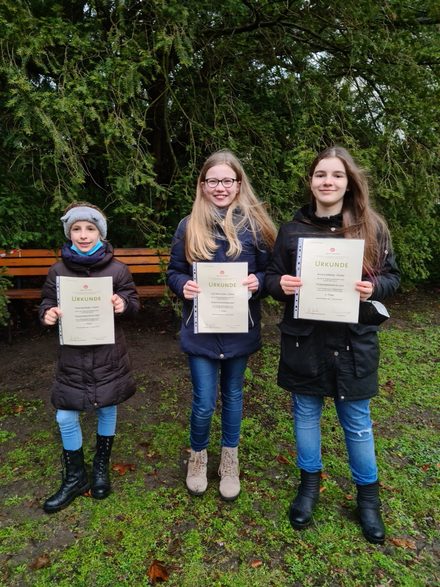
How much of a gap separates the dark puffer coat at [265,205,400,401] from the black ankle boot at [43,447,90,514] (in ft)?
4.82

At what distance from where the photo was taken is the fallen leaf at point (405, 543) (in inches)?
95.7

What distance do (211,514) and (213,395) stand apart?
745 millimetres

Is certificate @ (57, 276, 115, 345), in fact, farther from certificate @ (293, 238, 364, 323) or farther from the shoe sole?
certificate @ (293, 238, 364, 323)

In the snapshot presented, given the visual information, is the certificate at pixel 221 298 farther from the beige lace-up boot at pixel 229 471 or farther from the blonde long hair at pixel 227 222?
the beige lace-up boot at pixel 229 471

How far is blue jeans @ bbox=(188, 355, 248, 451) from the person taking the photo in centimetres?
258

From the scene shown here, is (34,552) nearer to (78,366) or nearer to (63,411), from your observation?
(63,411)

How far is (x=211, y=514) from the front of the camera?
104 inches

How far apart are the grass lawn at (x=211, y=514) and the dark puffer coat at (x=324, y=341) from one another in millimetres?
890

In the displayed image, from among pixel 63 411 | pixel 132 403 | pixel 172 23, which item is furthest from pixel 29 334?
pixel 172 23

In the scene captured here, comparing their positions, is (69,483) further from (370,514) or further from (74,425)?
(370,514)

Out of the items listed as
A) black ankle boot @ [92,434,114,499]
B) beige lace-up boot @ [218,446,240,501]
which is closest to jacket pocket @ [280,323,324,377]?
beige lace-up boot @ [218,446,240,501]

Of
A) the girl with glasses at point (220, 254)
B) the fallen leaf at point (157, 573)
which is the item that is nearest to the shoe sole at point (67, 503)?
the fallen leaf at point (157, 573)

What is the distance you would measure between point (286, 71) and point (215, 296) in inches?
136

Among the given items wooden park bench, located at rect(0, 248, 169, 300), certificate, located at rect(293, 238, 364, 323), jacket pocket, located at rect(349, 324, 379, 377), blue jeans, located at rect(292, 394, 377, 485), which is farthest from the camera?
wooden park bench, located at rect(0, 248, 169, 300)
